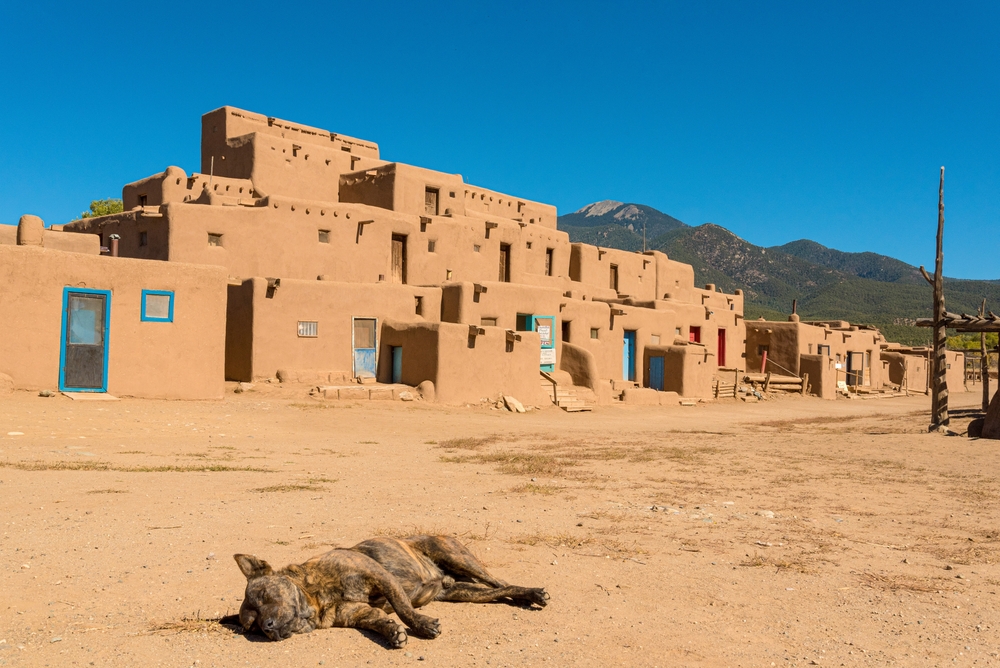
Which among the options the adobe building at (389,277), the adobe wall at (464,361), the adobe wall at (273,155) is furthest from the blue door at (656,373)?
the adobe wall at (273,155)

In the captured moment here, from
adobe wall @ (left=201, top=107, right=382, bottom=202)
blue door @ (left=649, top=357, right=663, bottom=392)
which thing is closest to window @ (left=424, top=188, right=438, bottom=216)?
adobe wall @ (left=201, top=107, right=382, bottom=202)

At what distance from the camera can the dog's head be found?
410cm

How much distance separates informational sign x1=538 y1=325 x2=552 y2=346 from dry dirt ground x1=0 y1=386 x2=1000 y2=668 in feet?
37.0

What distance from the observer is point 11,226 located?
2155cm

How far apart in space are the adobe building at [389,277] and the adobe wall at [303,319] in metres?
0.04

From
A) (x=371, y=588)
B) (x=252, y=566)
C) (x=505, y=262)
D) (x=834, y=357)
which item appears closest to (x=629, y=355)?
(x=505, y=262)

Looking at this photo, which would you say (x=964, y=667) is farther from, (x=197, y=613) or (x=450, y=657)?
(x=197, y=613)

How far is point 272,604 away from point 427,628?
2.72ft

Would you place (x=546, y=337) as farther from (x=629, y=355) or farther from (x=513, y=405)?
(x=629, y=355)

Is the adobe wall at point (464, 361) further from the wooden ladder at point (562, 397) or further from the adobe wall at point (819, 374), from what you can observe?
the adobe wall at point (819, 374)

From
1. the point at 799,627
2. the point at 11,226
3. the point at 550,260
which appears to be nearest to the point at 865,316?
the point at 550,260

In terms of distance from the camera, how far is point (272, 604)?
4.12 metres

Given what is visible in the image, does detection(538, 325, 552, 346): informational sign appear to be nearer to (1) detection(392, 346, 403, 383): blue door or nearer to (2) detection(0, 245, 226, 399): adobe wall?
(1) detection(392, 346, 403, 383): blue door

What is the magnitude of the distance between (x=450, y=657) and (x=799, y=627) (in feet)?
7.10
